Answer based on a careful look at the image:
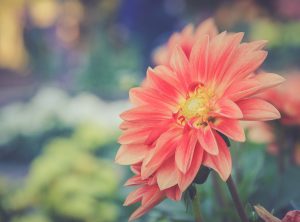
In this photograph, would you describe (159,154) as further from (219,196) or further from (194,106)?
(219,196)

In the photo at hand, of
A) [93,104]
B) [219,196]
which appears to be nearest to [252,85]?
[219,196]

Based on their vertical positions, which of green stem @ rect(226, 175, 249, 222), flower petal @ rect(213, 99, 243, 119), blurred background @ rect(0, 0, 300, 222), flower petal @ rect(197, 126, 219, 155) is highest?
blurred background @ rect(0, 0, 300, 222)

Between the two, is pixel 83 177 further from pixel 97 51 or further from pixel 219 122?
pixel 97 51

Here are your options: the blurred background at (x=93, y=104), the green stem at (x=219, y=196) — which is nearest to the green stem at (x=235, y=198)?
the blurred background at (x=93, y=104)

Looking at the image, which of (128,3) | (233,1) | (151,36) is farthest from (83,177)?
(128,3)

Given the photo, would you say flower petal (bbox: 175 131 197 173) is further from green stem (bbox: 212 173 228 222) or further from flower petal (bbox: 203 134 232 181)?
green stem (bbox: 212 173 228 222)

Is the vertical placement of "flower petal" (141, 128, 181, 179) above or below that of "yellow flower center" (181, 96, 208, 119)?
below

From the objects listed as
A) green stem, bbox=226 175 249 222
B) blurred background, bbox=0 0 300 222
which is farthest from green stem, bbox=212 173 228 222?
green stem, bbox=226 175 249 222
